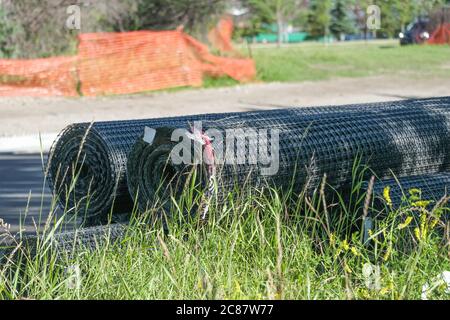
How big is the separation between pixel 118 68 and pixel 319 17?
50608 mm

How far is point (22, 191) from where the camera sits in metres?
10.7

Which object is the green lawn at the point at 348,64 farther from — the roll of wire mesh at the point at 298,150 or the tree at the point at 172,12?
the roll of wire mesh at the point at 298,150

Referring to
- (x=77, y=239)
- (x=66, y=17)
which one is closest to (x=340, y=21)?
(x=66, y=17)

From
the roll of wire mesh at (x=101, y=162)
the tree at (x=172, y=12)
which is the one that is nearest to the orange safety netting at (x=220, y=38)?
the tree at (x=172, y=12)

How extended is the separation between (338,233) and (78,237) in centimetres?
169

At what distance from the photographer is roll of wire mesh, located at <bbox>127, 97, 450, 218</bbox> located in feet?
20.6

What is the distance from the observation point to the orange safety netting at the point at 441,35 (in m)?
46.3

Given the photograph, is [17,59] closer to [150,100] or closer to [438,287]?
[150,100]

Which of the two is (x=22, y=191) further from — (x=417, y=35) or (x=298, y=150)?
(x=417, y=35)

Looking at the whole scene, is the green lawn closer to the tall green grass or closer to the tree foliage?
the tree foliage

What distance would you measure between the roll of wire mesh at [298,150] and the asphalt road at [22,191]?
1768 mm

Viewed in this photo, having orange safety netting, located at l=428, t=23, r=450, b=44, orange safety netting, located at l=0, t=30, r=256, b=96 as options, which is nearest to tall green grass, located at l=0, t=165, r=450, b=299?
orange safety netting, located at l=0, t=30, r=256, b=96

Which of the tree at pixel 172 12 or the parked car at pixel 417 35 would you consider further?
the parked car at pixel 417 35
